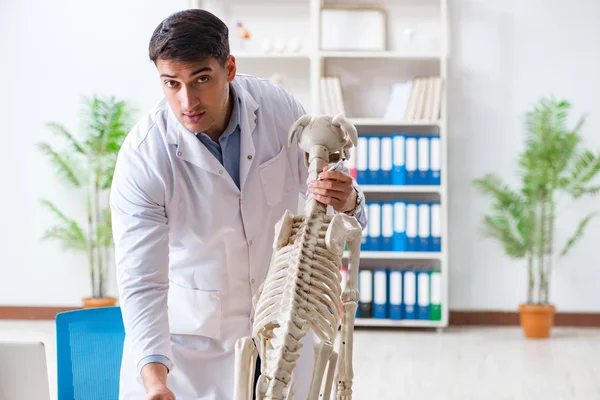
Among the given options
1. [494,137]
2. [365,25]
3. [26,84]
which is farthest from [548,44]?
[26,84]

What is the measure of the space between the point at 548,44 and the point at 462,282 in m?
1.58

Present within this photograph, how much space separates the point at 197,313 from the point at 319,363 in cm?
53

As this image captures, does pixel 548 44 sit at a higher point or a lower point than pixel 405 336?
higher

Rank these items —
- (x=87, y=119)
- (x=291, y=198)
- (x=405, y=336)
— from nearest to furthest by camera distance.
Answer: (x=291, y=198) < (x=405, y=336) < (x=87, y=119)

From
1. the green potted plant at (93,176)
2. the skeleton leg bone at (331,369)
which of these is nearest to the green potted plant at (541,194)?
the green potted plant at (93,176)

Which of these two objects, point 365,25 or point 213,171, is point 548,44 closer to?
point 365,25

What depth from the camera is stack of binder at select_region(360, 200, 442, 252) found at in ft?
17.9

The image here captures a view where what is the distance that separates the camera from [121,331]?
2096mm

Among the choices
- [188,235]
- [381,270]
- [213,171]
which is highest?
[213,171]

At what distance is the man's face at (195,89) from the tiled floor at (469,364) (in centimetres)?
261

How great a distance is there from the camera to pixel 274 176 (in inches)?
72.7

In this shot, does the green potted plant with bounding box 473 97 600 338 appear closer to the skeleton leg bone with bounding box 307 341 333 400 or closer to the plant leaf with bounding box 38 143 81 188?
the plant leaf with bounding box 38 143 81 188

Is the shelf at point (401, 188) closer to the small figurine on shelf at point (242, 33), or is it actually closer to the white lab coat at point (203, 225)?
the small figurine on shelf at point (242, 33)

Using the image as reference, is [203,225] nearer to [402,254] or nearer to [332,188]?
[332,188]
